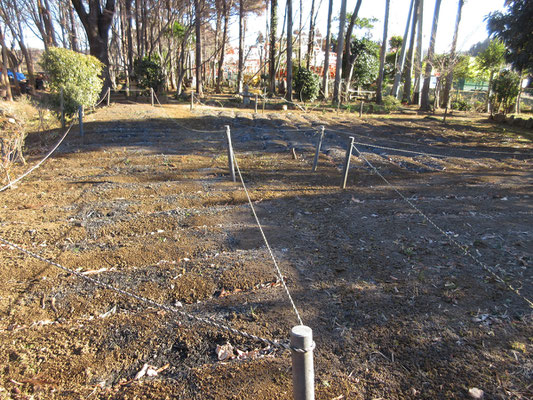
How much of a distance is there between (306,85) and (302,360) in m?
22.0

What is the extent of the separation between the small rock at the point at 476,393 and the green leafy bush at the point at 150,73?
71.7 ft

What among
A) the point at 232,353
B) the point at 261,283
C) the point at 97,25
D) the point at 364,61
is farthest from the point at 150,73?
the point at 232,353

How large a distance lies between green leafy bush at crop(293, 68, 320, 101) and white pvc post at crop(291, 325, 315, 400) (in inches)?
850

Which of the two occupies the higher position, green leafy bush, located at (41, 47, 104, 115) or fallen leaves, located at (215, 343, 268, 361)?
green leafy bush, located at (41, 47, 104, 115)

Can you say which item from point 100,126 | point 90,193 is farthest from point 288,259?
point 100,126

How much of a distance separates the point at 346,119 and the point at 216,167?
10643 mm

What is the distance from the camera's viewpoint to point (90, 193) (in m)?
6.37

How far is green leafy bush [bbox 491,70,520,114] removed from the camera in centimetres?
1866

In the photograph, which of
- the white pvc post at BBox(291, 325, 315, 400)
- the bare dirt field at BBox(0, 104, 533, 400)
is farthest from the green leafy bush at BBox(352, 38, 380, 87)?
the white pvc post at BBox(291, 325, 315, 400)

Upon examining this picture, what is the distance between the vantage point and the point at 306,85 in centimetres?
2223

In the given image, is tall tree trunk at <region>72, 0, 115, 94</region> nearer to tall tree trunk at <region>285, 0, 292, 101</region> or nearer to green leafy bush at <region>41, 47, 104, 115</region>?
green leafy bush at <region>41, 47, 104, 115</region>

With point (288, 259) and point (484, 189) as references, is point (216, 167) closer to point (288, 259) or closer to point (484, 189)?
point (288, 259)

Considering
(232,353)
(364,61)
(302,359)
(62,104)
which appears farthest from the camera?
(364,61)

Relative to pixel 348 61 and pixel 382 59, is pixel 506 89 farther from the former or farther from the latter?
pixel 348 61
